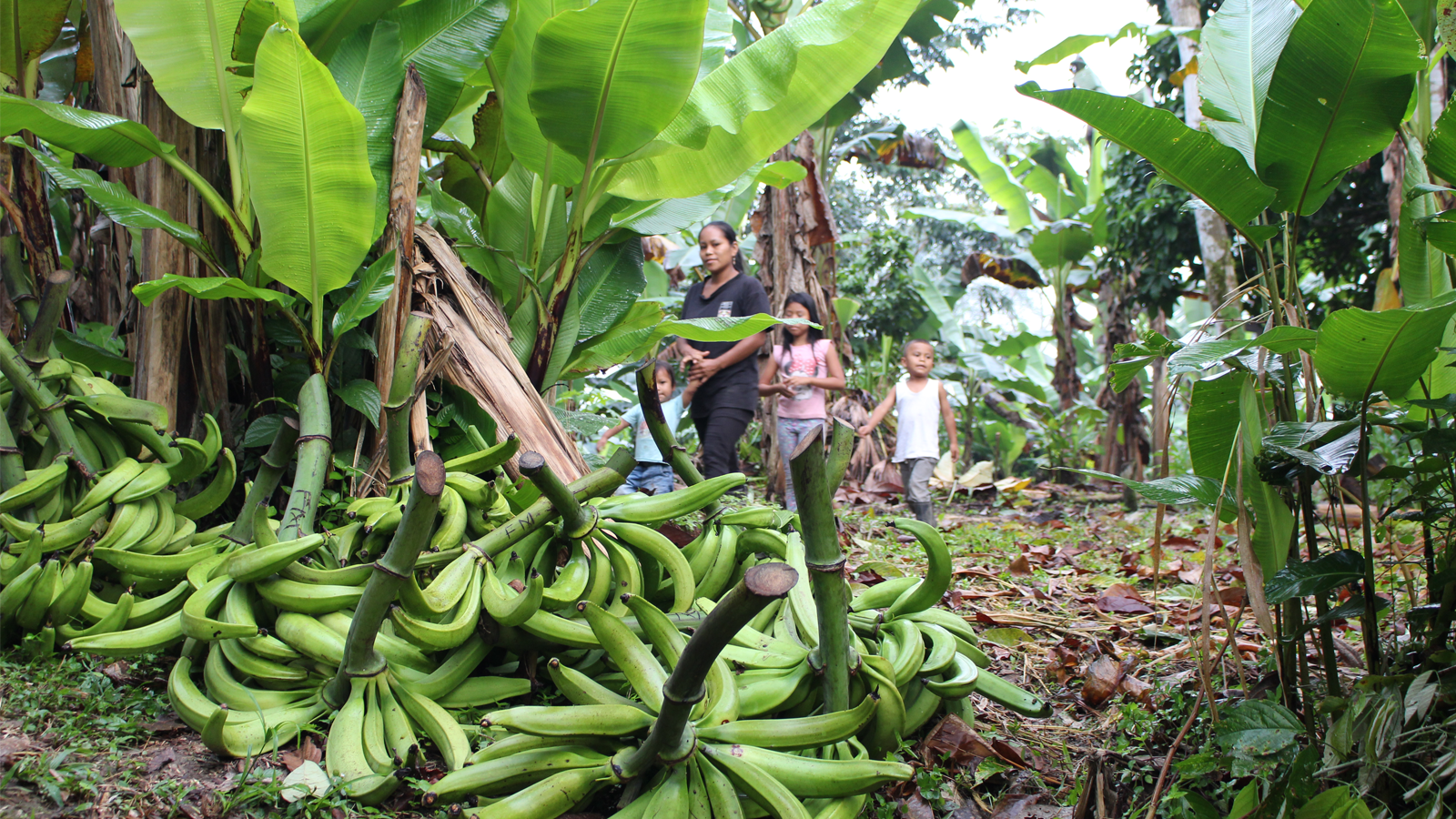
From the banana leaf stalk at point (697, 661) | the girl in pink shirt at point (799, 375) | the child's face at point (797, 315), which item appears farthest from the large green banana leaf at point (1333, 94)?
the girl in pink shirt at point (799, 375)

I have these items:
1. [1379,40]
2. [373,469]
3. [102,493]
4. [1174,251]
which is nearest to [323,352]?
[373,469]

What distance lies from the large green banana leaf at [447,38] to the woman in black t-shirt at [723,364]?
1.76 meters

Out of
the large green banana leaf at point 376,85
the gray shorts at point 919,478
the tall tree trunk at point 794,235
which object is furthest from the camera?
the tall tree trunk at point 794,235

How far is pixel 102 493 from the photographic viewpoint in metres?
1.77

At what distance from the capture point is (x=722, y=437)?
163 inches

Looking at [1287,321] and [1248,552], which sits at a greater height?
[1287,321]

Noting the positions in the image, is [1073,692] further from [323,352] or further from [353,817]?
[323,352]

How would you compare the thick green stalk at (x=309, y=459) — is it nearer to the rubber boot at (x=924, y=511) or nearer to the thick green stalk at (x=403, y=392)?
the thick green stalk at (x=403, y=392)

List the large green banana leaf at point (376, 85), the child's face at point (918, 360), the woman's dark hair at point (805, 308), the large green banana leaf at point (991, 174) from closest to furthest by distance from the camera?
the large green banana leaf at point (376, 85) → the woman's dark hair at point (805, 308) → the child's face at point (918, 360) → the large green banana leaf at point (991, 174)

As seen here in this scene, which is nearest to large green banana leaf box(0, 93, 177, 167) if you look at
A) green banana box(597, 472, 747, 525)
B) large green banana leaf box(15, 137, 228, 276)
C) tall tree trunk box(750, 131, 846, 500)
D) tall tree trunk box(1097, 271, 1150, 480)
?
large green banana leaf box(15, 137, 228, 276)

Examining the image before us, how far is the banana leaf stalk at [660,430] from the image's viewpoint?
1.84 meters

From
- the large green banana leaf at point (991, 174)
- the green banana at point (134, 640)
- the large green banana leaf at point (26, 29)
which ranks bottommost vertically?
the green banana at point (134, 640)

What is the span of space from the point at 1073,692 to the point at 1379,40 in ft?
5.19

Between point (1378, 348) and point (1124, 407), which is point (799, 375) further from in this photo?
point (1378, 348)
